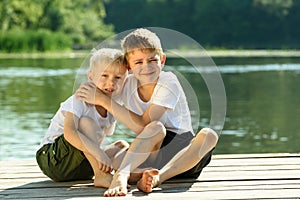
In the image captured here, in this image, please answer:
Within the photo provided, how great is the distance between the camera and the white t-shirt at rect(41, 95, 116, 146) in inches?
122

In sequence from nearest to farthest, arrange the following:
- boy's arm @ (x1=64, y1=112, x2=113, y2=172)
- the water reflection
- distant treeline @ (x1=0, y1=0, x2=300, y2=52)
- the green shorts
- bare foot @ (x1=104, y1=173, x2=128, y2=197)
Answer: bare foot @ (x1=104, y1=173, x2=128, y2=197) → boy's arm @ (x1=64, y1=112, x2=113, y2=172) → the green shorts → the water reflection → distant treeline @ (x1=0, y1=0, x2=300, y2=52)

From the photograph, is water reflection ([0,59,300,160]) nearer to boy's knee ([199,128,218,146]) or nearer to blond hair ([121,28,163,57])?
boy's knee ([199,128,218,146])

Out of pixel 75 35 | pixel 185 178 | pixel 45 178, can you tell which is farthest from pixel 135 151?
pixel 75 35

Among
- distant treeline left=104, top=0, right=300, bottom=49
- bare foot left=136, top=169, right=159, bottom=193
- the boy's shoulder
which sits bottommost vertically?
distant treeline left=104, top=0, right=300, bottom=49

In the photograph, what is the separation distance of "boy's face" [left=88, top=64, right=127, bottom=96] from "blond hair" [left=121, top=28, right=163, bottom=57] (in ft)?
0.27

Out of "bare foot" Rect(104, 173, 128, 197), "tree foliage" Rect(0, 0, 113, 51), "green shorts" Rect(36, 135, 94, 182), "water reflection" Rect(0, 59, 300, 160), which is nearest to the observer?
"bare foot" Rect(104, 173, 128, 197)

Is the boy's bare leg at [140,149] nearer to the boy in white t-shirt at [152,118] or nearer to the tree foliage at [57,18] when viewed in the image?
the boy in white t-shirt at [152,118]

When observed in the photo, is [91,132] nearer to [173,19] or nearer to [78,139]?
[78,139]

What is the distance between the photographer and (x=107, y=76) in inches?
123

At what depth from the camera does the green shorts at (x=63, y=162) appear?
3.19 meters

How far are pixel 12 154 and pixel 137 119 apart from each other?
397cm

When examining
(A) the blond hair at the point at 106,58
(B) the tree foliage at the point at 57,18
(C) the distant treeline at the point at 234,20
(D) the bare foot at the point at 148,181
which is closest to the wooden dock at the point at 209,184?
(D) the bare foot at the point at 148,181

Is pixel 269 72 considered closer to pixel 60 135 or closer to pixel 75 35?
pixel 60 135

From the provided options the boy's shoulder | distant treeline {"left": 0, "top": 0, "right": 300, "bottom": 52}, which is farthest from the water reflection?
distant treeline {"left": 0, "top": 0, "right": 300, "bottom": 52}
